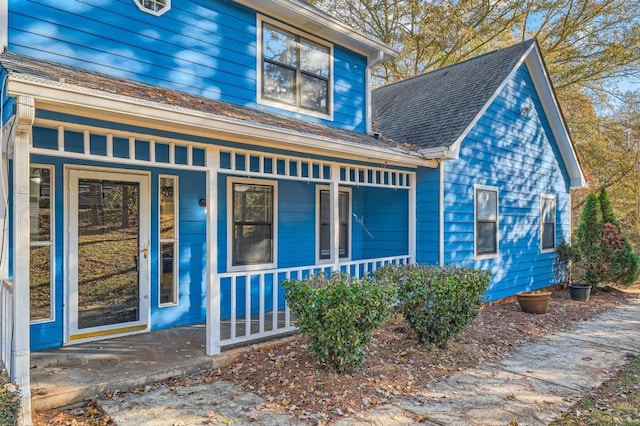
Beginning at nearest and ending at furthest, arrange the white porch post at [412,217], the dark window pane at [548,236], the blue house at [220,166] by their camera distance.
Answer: the blue house at [220,166], the white porch post at [412,217], the dark window pane at [548,236]

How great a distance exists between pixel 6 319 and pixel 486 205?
25.9ft

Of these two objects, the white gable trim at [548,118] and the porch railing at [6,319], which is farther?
the white gable trim at [548,118]

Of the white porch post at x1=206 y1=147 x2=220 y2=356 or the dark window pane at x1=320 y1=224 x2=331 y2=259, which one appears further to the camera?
the dark window pane at x1=320 y1=224 x2=331 y2=259

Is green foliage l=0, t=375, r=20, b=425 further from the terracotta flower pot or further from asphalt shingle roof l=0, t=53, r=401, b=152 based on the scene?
the terracotta flower pot

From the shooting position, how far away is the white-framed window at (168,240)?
5855mm

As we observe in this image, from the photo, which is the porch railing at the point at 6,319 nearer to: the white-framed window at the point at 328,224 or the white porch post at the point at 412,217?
the white-framed window at the point at 328,224

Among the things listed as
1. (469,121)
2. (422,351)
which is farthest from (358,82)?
(422,351)

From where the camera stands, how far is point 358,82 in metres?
8.20

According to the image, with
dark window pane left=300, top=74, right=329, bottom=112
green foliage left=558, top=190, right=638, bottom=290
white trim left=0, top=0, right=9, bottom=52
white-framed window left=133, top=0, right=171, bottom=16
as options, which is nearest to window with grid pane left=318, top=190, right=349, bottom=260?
dark window pane left=300, top=74, right=329, bottom=112

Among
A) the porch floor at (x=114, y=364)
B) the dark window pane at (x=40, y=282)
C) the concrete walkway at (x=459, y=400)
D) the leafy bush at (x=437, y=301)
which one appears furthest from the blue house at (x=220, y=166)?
the leafy bush at (x=437, y=301)

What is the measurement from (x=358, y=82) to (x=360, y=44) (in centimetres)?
70

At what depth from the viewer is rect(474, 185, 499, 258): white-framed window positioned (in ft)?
27.2

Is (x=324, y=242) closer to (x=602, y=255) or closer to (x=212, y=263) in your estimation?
(x=212, y=263)

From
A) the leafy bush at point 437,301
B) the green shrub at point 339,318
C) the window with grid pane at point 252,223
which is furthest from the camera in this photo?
the window with grid pane at point 252,223
